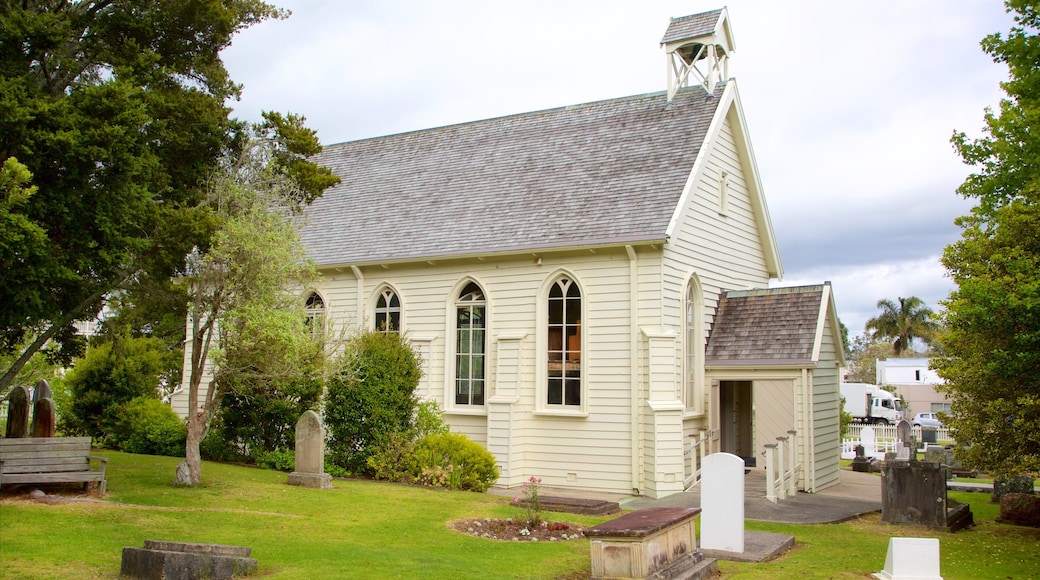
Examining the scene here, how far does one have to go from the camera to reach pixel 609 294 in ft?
63.7

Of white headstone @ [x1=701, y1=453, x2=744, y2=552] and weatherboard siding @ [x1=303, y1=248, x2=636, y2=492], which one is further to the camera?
weatherboard siding @ [x1=303, y1=248, x2=636, y2=492]

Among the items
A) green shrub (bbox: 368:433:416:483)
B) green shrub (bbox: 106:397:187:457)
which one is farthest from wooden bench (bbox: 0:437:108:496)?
green shrub (bbox: 106:397:187:457)

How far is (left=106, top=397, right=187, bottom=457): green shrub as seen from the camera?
2262cm

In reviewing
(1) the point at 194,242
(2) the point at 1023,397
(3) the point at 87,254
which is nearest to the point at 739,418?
(2) the point at 1023,397

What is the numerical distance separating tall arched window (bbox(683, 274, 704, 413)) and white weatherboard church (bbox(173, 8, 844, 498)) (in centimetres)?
4

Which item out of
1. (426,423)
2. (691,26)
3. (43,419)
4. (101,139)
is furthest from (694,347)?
(43,419)

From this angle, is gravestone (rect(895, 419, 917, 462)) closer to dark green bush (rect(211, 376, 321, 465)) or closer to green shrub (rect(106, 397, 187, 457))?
dark green bush (rect(211, 376, 321, 465))

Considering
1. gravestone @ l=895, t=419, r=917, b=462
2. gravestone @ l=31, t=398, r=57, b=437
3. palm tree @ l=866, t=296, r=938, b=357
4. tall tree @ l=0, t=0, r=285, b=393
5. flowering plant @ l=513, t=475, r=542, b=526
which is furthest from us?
palm tree @ l=866, t=296, r=938, b=357

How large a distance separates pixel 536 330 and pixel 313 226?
29.8 feet

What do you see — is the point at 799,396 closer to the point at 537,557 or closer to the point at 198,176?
the point at 537,557

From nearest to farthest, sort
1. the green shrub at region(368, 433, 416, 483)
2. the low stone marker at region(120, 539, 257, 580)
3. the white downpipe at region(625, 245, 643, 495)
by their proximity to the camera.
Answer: the low stone marker at region(120, 539, 257, 580) < the white downpipe at region(625, 245, 643, 495) < the green shrub at region(368, 433, 416, 483)

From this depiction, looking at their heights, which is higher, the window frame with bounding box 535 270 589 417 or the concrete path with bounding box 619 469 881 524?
the window frame with bounding box 535 270 589 417

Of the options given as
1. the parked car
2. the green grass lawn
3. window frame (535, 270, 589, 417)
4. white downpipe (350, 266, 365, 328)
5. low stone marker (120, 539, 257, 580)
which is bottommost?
the parked car

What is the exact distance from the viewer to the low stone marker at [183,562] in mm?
8945
